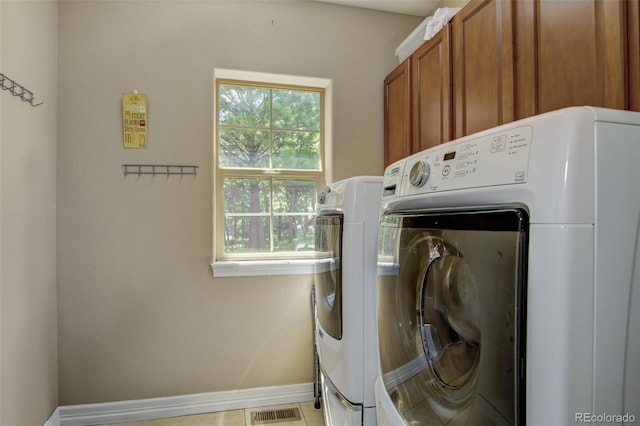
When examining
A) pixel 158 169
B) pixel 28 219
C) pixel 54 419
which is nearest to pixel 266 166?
pixel 158 169

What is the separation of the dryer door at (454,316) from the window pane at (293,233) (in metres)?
1.35

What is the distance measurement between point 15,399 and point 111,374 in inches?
20.4

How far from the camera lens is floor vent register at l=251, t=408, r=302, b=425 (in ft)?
7.00

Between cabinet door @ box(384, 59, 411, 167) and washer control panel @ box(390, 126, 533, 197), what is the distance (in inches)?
49.2

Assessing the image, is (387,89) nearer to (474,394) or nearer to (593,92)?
(593,92)

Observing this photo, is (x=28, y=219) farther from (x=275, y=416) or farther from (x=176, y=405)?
(x=275, y=416)

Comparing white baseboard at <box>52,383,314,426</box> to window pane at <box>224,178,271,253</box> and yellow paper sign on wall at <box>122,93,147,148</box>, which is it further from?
yellow paper sign on wall at <box>122,93,147,148</box>

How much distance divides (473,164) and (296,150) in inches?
72.9

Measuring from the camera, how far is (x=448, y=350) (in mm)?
916

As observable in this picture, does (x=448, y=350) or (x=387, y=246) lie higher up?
(x=387, y=246)

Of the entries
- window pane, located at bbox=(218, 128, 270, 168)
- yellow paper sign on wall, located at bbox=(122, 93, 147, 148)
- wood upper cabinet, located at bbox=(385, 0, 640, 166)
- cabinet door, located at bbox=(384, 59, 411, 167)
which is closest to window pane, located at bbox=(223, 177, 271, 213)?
window pane, located at bbox=(218, 128, 270, 168)

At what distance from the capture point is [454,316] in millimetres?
887

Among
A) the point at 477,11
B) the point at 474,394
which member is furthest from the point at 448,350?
the point at 477,11

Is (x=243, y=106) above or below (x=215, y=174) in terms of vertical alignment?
above
